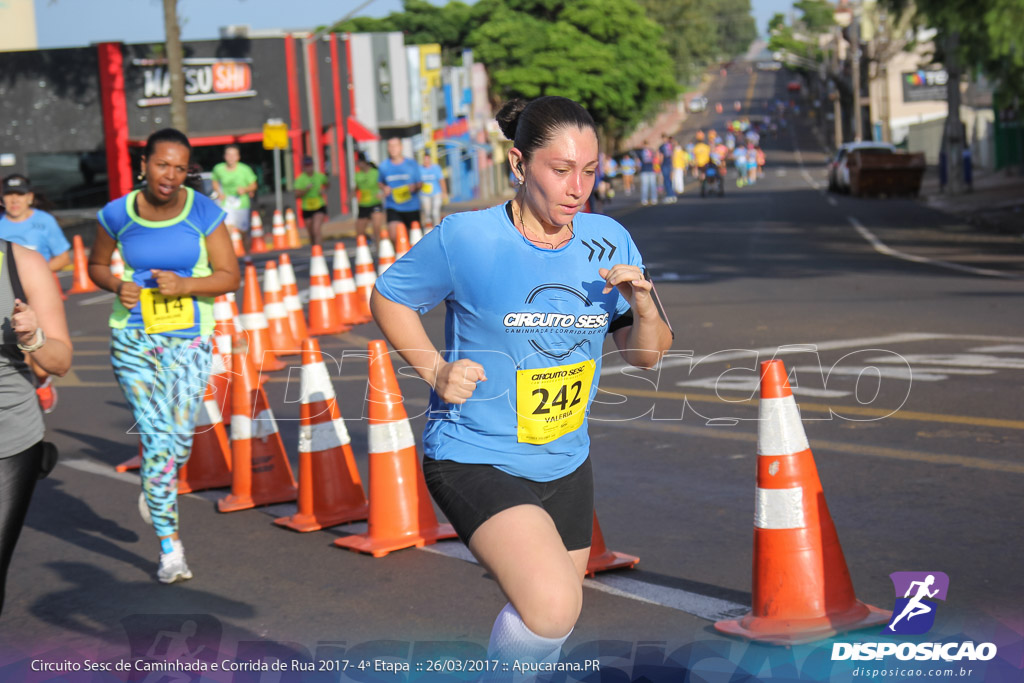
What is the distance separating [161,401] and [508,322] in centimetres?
276

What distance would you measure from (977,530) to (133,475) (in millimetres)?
5039

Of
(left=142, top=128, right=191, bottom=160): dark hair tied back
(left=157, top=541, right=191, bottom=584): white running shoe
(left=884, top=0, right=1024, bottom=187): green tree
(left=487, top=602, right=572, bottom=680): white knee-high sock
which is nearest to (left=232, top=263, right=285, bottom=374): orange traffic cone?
(left=142, top=128, right=191, bottom=160): dark hair tied back

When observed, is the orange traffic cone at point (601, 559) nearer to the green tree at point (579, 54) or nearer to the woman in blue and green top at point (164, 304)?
the woman in blue and green top at point (164, 304)

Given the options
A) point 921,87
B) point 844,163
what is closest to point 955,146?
point 844,163

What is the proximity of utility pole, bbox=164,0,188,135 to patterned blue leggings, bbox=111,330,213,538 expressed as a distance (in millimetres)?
25398

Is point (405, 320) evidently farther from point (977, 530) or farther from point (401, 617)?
point (977, 530)

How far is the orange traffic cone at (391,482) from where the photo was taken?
6.21 meters

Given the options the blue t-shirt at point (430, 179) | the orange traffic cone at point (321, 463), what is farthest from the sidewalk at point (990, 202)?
the orange traffic cone at point (321, 463)

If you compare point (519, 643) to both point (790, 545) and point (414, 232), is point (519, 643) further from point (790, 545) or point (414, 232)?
point (414, 232)

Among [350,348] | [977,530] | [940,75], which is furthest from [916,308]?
[940,75]

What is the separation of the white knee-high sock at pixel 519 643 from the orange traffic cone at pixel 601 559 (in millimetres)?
2110

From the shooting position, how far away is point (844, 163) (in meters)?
44.9

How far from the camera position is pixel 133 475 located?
321 inches

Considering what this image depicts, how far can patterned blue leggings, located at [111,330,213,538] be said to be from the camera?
5852mm
